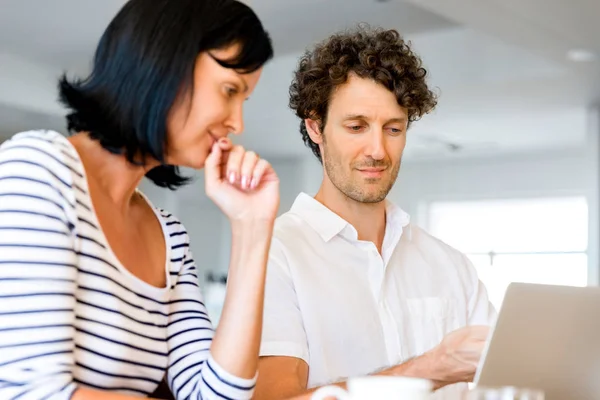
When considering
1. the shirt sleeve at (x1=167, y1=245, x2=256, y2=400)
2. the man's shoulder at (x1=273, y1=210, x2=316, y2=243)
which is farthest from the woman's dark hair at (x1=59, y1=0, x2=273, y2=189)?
the man's shoulder at (x1=273, y1=210, x2=316, y2=243)

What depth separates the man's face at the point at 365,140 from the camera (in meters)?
1.69

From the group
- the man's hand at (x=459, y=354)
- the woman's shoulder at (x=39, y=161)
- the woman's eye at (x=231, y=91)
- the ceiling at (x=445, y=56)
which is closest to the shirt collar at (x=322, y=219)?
the man's hand at (x=459, y=354)

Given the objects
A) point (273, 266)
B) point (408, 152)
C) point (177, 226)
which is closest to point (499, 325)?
point (177, 226)

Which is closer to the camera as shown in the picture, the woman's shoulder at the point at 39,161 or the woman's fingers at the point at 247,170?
the woman's shoulder at the point at 39,161

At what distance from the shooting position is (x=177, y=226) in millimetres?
1216

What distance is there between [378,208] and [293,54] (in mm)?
3697

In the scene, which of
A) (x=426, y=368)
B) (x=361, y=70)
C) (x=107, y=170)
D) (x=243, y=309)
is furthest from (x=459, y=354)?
(x=361, y=70)

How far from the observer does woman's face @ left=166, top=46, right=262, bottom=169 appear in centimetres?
101

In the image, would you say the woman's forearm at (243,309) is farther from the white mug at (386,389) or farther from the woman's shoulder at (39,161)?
the white mug at (386,389)

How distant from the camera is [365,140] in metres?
1.70

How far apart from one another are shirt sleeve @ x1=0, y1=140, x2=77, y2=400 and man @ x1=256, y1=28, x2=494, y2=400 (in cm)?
58

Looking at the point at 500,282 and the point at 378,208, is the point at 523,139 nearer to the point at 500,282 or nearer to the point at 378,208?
the point at 500,282

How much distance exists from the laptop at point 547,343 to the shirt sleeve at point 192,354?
0.32 m

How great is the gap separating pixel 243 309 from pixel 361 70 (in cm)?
82
